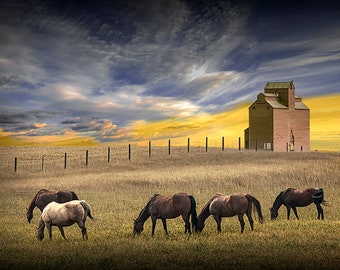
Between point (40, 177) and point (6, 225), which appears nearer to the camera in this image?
point (6, 225)

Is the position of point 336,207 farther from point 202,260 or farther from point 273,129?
point 273,129

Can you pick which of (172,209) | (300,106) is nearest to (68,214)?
(172,209)

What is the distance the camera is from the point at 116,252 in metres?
15.7

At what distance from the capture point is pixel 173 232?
19.7 meters

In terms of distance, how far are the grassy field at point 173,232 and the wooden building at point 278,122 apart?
1082 inches

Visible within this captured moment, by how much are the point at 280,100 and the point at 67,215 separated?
67.8 metres

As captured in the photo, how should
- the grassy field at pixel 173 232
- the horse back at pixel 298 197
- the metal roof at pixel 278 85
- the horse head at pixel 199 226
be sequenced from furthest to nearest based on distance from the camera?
the metal roof at pixel 278 85 < the horse back at pixel 298 197 < the horse head at pixel 199 226 < the grassy field at pixel 173 232

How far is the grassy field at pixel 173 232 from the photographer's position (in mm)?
14562

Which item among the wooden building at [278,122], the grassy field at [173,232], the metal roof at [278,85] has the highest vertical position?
the metal roof at [278,85]

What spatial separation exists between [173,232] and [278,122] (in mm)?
59811

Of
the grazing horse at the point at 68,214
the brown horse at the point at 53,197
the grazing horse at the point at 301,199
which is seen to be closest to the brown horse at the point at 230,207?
the grazing horse at the point at 68,214

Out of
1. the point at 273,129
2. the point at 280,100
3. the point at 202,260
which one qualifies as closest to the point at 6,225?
the point at 202,260

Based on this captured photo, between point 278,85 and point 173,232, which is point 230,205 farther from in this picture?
point 278,85

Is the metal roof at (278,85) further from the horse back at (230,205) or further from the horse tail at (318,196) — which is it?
the horse back at (230,205)
